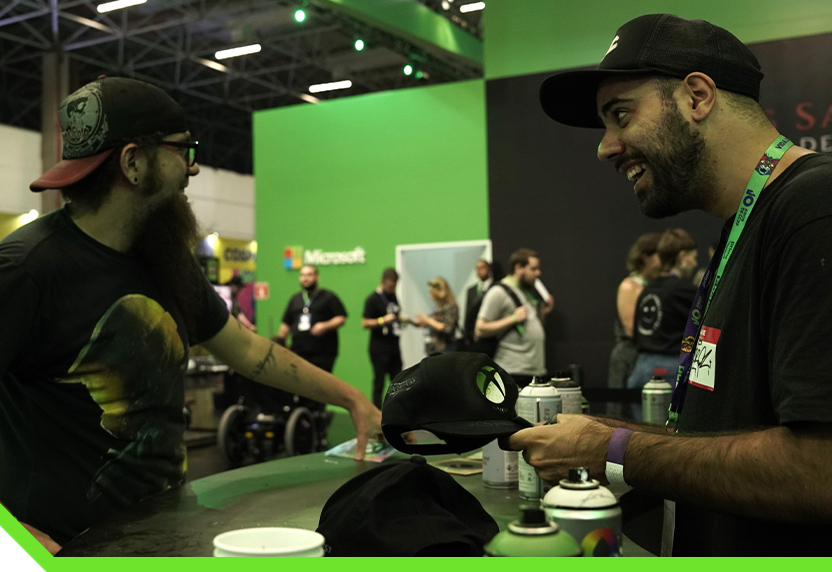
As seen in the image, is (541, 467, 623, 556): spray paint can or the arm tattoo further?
the arm tattoo

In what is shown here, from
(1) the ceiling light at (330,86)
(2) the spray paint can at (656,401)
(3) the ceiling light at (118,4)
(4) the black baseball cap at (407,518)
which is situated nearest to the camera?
(4) the black baseball cap at (407,518)

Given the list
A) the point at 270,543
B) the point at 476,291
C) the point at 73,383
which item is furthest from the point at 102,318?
the point at 476,291

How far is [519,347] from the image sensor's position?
5977mm

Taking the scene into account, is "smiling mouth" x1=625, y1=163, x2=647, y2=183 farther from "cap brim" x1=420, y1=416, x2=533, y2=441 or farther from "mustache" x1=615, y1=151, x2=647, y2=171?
"cap brim" x1=420, y1=416, x2=533, y2=441

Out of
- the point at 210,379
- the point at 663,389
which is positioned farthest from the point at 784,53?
the point at 210,379

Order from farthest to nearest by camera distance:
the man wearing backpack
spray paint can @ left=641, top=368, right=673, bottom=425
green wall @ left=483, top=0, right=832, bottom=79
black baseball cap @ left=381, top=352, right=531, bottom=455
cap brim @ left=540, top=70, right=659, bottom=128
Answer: the man wearing backpack, green wall @ left=483, top=0, right=832, bottom=79, spray paint can @ left=641, top=368, right=673, bottom=425, cap brim @ left=540, top=70, right=659, bottom=128, black baseball cap @ left=381, top=352, right=531, bottom=455

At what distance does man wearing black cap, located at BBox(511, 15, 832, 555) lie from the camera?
1.04m

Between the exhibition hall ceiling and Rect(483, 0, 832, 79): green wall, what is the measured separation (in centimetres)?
94

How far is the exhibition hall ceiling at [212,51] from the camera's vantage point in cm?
1070

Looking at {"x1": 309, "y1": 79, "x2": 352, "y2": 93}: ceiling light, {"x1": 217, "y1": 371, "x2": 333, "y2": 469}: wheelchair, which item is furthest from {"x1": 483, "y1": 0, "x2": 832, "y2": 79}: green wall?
{"x1": 309, "y1": 79, "x2": 352, "y2": 93}: ceiling light

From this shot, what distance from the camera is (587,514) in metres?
0.90

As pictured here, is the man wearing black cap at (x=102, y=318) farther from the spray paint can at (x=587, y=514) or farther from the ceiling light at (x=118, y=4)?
the ceiling light at (x=118, y=4)

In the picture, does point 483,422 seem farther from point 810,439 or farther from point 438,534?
point 810,439

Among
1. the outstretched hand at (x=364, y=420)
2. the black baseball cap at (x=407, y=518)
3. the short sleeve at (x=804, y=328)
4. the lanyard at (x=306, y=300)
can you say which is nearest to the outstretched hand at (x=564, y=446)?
the black baseball cap at (x=407, y=518)
